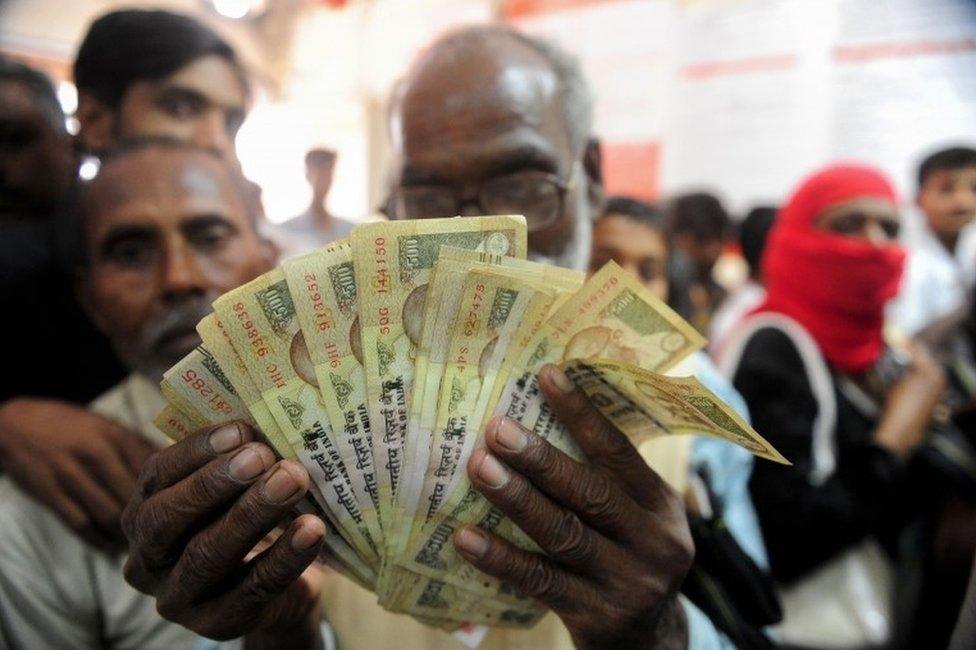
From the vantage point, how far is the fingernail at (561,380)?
2.10 ft

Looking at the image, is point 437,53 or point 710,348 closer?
point 437,53

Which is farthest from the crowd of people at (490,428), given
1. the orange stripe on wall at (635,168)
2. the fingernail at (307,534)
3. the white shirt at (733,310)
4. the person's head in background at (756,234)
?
the orange stripe on wall at (635,168)

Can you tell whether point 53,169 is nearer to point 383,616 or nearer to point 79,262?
point 79,262

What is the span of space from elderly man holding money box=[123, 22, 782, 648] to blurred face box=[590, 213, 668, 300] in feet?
5.10

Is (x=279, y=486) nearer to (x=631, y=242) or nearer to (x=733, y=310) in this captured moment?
(x=631, y=242)

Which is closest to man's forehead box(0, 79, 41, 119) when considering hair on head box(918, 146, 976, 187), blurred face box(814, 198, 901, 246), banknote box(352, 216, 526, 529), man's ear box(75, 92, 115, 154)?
man's ear box(75, 92, 115, 154)

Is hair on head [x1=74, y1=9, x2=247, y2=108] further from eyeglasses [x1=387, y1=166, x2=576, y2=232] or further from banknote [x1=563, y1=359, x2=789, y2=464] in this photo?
banknote [x1=563, y1=359, x2=789, y2=464]

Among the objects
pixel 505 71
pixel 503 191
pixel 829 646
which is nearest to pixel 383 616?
pixel 503 191

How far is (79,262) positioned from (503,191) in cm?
85

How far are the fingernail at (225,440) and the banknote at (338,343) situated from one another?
0.08 metres

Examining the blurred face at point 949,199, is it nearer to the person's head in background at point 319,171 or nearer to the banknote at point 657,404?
the banknote at point 657,404

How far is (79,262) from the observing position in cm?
129

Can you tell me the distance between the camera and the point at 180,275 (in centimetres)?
114

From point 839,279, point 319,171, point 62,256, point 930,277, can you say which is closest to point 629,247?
point 839,279
